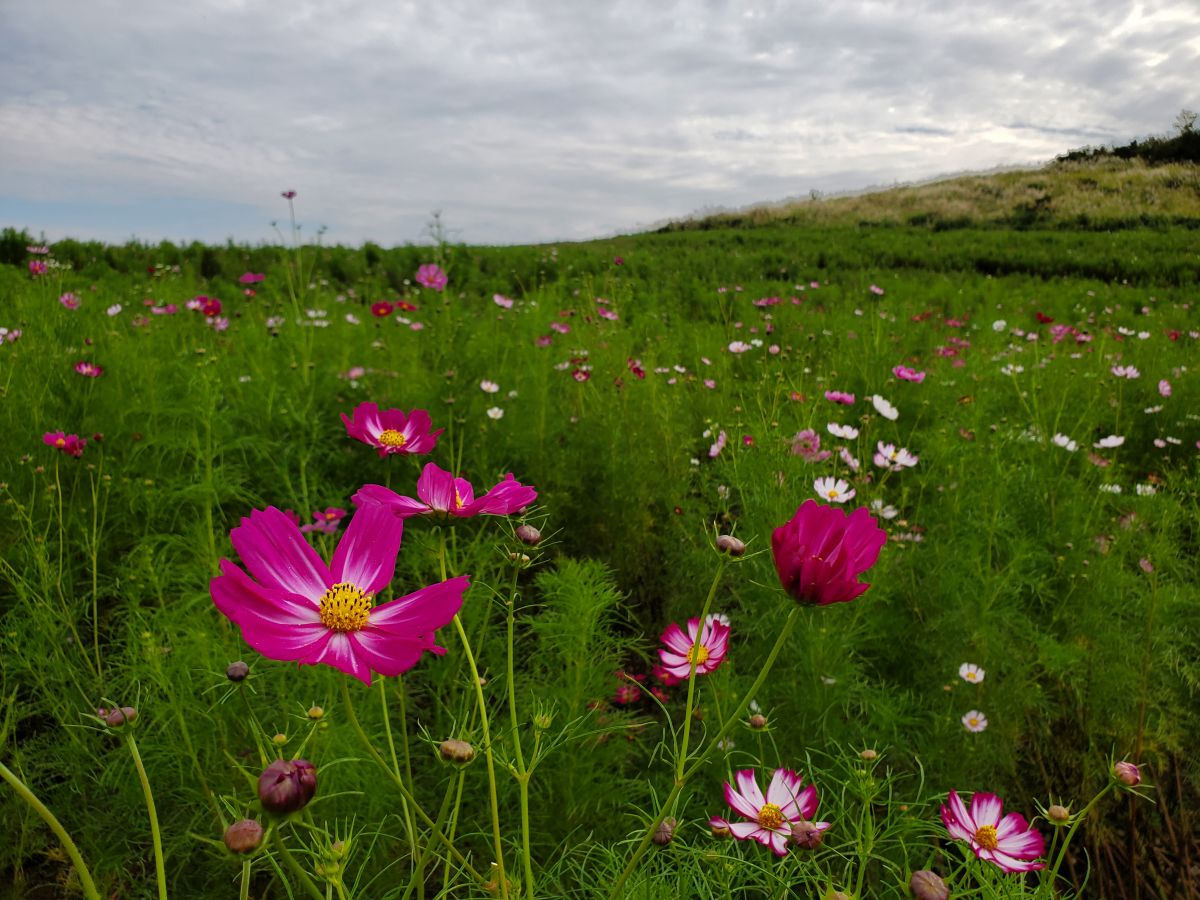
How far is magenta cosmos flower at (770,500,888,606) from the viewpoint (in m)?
0.56

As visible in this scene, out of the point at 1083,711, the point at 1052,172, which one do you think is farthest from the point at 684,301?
the point at 1052,172

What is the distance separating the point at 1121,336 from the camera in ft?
15.6

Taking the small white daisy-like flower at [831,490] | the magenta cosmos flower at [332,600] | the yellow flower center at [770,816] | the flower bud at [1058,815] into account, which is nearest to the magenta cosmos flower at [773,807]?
the yellow flower center at [770,816]

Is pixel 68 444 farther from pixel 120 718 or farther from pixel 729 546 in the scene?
pixel 729 546

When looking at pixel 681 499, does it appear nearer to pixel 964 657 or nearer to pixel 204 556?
pixel 964 657

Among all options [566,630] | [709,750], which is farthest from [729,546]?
[566,630]

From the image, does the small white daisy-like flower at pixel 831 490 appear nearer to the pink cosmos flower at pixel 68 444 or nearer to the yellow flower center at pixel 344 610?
the yellow flower center at pixel 344 610

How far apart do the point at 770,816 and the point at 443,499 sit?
545 millimetres

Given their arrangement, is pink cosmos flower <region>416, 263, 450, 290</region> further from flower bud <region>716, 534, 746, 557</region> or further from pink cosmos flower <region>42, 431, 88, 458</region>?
flower bud <region>716, 534, 746, 557</region>

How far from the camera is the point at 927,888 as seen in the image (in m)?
0.52

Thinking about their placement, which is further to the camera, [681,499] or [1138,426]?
[1138,426]

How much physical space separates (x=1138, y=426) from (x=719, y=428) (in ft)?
7.95

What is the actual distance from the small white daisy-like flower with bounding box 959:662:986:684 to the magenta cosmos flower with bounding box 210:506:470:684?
121 centimetres

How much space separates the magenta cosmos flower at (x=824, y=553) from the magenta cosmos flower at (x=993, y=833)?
36 centimetres
